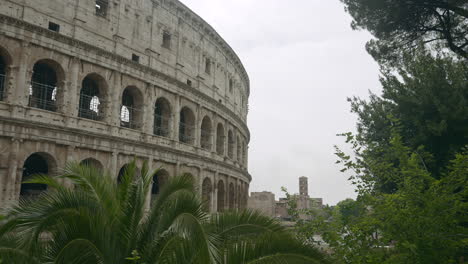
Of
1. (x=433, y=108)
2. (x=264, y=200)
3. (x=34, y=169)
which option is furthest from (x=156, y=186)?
(x=264, y=200)

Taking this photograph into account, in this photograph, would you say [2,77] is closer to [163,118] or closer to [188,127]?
[163,118]

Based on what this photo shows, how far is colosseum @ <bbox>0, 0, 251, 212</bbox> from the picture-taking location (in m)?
16.6

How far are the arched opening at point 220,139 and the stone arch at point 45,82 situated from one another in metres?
12.4

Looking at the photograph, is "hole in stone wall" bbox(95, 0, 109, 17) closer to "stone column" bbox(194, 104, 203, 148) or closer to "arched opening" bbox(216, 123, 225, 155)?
"stone column" bbox(194, 104, 203, 148)

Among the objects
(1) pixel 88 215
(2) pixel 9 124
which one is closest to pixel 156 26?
(2) pixel 9 124

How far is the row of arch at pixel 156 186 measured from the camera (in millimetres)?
17547

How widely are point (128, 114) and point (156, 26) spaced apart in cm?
548

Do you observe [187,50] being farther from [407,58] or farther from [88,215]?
[88,215]

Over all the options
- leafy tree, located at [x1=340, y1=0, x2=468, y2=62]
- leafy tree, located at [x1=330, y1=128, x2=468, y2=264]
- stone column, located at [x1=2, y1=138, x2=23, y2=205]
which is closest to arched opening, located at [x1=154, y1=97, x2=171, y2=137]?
stone column, located at [x1=2, y1=138, x2=23, y2=205]

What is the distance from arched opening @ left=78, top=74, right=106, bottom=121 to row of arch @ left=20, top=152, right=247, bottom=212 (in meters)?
2.66

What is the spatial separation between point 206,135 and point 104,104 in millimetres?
9051

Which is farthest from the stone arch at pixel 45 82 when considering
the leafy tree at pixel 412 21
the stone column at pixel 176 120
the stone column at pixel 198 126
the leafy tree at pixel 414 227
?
the leafy tree at pixel 414 227

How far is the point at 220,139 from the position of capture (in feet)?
96.8

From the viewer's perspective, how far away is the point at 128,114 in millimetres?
23234
